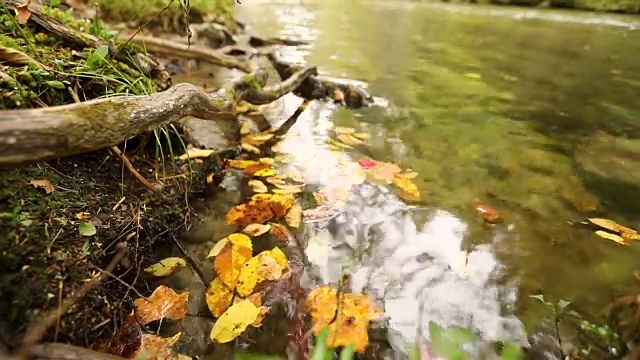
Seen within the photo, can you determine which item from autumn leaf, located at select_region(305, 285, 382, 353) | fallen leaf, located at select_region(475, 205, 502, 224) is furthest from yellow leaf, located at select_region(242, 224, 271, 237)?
fallen leaf, located at select_region(475, 205, 502, 224)

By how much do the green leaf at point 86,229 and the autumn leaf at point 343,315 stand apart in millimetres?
908

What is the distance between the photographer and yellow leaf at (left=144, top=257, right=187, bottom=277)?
6.12ft

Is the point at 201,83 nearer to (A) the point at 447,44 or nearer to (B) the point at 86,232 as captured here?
(B) the point at 86,232

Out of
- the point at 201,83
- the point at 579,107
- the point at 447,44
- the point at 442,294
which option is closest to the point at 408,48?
the point at 447,44

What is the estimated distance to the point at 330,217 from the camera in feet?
8.04

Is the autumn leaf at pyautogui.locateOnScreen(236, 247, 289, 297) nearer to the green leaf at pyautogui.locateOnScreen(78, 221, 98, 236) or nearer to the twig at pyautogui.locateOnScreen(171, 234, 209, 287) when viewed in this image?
the twig at pyautogui.locateOnScreen(171, 234, 209, 287)

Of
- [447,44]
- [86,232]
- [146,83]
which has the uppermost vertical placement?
[146,83]

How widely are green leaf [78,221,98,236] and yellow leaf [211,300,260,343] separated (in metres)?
0.59

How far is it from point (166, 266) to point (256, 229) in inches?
20.7

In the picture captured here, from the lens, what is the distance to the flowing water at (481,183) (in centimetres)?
194

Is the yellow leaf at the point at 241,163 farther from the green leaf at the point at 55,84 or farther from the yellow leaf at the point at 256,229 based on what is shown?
the green leaf at the point at 55,84

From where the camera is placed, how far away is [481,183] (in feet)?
9.51

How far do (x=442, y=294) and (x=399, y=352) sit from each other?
1.38 ft

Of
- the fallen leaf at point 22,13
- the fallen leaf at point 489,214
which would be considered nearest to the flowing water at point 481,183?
the fallen leaf at point 489,214
